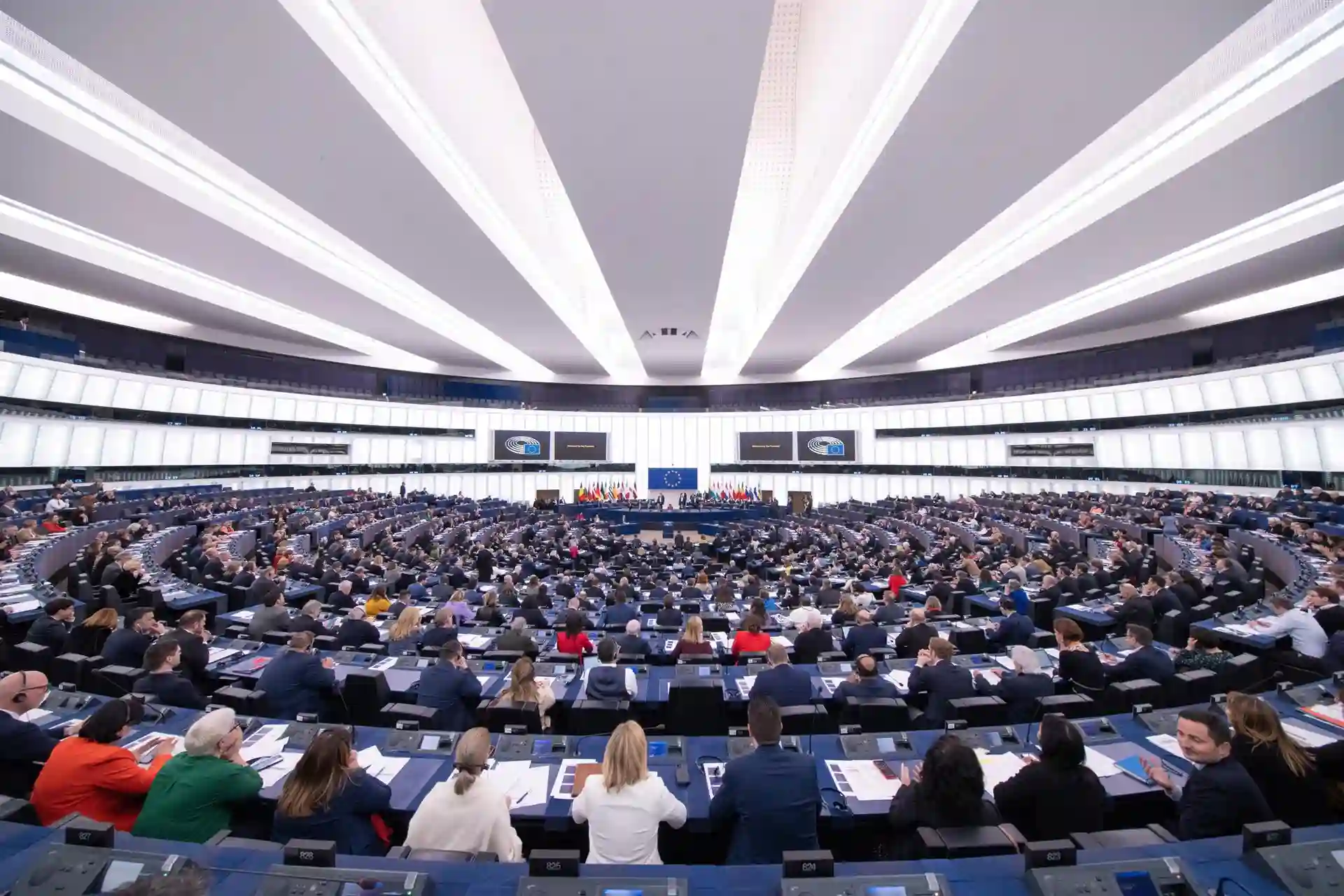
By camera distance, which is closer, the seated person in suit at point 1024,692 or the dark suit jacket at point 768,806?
the dark suit jacket at point 768,806

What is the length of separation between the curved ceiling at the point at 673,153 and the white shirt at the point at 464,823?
Result: 29.3 ft

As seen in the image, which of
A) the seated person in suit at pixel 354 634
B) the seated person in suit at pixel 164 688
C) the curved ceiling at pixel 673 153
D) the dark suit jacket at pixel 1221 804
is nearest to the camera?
the dark suit jacket at pixel 1221 804

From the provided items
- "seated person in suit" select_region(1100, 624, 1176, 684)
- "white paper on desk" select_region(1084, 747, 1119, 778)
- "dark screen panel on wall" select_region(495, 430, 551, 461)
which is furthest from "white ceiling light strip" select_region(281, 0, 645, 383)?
"dark screen panel on wall" select_region(495, 430, 551, 461)

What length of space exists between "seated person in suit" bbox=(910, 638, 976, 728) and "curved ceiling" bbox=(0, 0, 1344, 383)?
8142mm

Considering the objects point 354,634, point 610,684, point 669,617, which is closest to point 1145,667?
point 610,684

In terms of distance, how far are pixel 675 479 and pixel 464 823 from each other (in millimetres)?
37864

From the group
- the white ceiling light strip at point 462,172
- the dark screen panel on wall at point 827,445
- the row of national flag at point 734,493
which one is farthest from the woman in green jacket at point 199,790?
the dark screen panel on wall at point 827,445

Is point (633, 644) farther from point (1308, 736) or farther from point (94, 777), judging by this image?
point (1308, 736)

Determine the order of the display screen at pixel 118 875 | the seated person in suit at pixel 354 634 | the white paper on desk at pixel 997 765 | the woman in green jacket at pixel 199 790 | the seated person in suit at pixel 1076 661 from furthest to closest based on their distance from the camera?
the seated person in suit at pixel 354 634
the seated person in suit at pixel 1076 661
the white paper on desk at pixel 997 765
the woman in green jacket at pixel 199 790
the display screen at pixel 118 875

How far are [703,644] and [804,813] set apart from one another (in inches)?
144

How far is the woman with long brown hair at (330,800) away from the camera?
2.86 meters

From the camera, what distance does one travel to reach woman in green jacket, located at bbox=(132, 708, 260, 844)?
297 centimetres

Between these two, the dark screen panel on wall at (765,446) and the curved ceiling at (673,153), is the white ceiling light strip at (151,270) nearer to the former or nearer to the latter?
the curved ceiling at (673,153)

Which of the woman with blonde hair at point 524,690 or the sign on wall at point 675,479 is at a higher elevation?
the sign on wall at point 675,479
